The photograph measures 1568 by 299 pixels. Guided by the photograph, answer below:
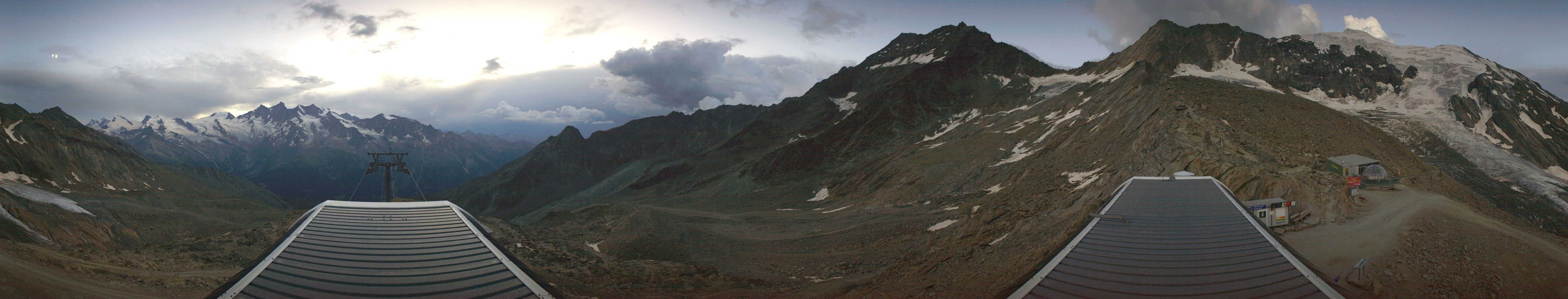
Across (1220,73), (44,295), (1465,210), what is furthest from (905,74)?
(44,295)

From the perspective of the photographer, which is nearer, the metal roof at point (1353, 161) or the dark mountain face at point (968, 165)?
the dark mountain face at point (968, 165)

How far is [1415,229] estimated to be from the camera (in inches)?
719

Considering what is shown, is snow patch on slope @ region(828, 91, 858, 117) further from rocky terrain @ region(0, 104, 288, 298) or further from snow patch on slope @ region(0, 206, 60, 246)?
snow patch on slope @ region(0, 206, 60, 246)

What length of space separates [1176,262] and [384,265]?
17343 mm

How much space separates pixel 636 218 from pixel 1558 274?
43.7 metres

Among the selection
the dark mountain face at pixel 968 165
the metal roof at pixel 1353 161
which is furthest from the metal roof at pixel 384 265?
the metal roof at pixel 1353 161

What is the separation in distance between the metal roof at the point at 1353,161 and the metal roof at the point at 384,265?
1395 inches

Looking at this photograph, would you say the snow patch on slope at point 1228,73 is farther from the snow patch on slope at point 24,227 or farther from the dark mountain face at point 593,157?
the dark mountain face at point 593,157

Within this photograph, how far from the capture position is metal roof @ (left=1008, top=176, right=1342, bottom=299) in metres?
10.4

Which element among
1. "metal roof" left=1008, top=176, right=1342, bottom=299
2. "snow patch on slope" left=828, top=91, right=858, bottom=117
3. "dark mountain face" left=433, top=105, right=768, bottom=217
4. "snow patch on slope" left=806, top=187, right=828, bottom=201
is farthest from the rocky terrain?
"snow patch on slope" left=828, top=91, right=858, bottom=117

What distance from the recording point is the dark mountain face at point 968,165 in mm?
22359

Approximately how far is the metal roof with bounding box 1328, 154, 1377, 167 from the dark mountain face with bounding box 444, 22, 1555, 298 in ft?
5.10

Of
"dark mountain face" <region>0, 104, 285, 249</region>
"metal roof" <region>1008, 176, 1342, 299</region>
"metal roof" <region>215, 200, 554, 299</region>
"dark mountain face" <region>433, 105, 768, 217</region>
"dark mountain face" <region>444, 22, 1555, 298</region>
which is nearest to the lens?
"metal roof" <region>1008, 176, 1342, 299</region>

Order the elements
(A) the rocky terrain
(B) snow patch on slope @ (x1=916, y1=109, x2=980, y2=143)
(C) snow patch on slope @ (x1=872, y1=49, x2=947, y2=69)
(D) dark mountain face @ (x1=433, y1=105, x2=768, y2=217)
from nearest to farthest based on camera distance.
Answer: (A) the rocky terrain
(B) snow patch on slope @ (x1=916, y1=109, x2=980, y2=143)
(C) snow patch on slope @ (x1=872, y1=49, x2=947, y2=69)
(D) dark mountain face @ (x1=433, y1=105, x2=768, y2=217)
